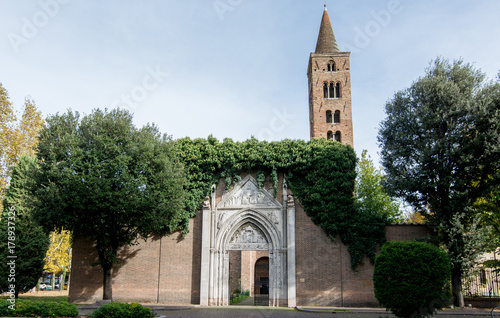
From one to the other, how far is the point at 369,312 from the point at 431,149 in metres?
8.20

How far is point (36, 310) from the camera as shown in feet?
43.8

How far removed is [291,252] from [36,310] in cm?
1219

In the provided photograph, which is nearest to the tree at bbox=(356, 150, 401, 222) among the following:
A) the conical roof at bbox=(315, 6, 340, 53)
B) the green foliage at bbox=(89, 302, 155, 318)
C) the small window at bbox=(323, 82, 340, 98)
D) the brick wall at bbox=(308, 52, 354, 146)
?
the brick wall at bbox=(308, 52, 354, 146)

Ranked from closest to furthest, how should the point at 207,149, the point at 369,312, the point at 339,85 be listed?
the point at 369,312, the point at 207,149, the point at 339,85

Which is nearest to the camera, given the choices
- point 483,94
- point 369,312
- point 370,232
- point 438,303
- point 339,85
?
point 438,303

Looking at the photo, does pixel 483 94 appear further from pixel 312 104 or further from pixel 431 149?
pixel 312 104

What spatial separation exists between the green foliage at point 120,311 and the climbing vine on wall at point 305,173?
8607mm

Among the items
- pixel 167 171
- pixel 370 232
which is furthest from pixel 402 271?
pixel 167 171

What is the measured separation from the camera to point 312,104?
36750 mm

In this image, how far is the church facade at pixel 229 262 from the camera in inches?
793

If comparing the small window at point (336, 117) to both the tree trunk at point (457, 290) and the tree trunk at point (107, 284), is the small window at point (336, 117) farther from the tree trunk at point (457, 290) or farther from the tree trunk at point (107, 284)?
the tree trunk at point (107, 284)

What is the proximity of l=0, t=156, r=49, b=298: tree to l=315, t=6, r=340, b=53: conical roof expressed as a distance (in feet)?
92.1

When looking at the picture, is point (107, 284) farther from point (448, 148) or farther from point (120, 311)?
point (448, 148)

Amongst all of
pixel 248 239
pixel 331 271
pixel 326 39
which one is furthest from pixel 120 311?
pixel 326 39
